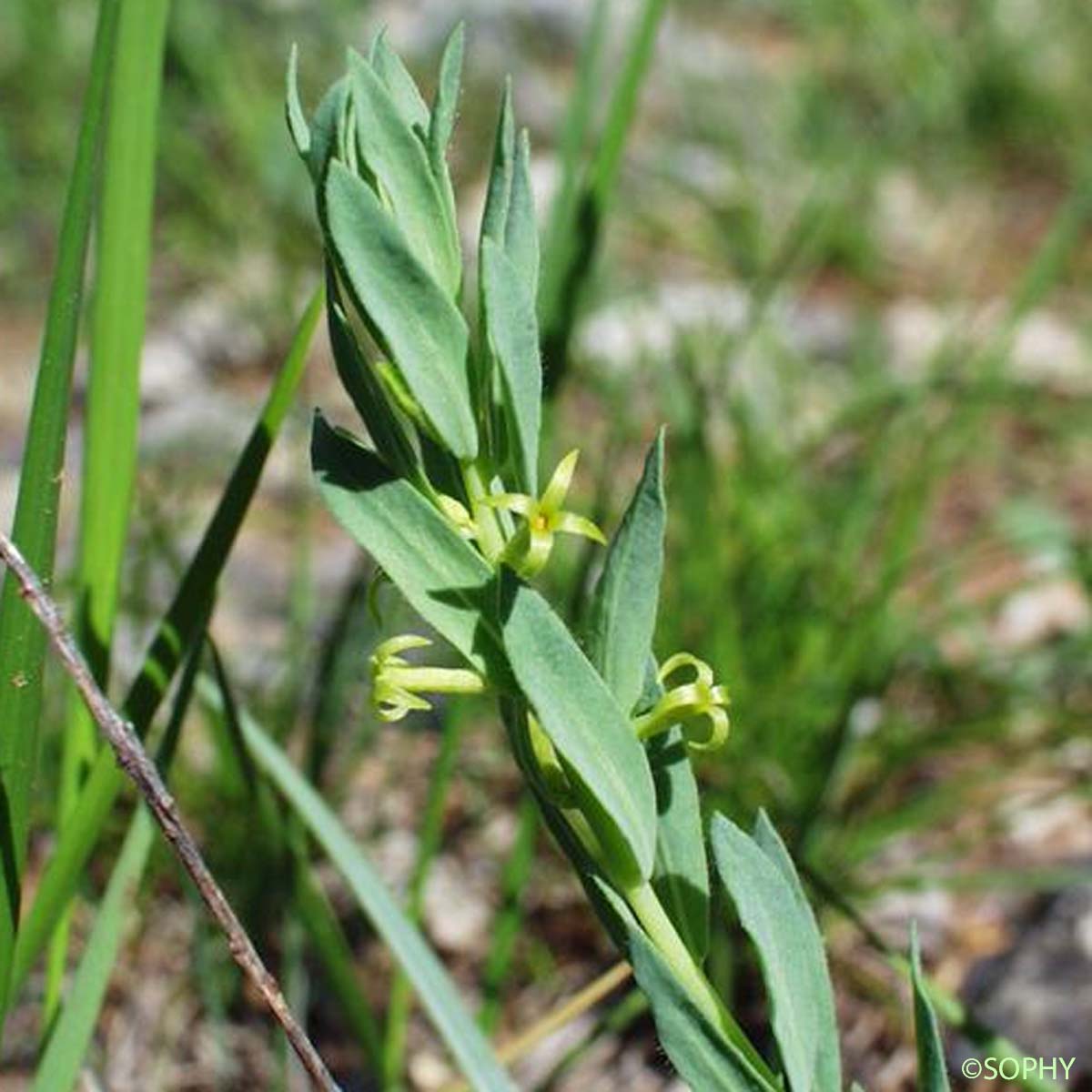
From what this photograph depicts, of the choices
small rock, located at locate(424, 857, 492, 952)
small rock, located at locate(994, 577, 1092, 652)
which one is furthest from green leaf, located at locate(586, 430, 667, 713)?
small rock, located at locate(994, 577, 1092, 652)

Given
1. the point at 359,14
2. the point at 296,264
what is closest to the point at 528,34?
the point at 359,14

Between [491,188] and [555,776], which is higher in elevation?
[491,188]

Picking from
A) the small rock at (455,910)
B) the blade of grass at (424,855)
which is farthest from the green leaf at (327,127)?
the small rock at (455,910)

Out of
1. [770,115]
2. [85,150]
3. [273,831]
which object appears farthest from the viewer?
[770,115]

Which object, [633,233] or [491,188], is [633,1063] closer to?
[491,188]

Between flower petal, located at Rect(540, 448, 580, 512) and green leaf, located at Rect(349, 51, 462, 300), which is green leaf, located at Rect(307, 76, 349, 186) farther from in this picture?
flower petal, located at Rect(540, 448, 580, 512)

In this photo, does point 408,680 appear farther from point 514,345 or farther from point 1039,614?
point 1039,614

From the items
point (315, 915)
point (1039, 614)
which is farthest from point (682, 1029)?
point (1039, 614)
